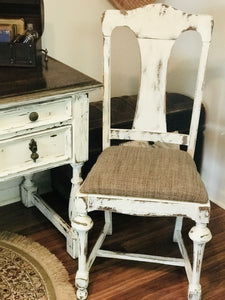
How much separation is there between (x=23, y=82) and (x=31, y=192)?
30.6 inches

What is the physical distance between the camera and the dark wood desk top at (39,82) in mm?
1555

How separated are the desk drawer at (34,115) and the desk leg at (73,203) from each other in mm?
229

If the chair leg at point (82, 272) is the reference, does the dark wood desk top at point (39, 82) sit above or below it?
above

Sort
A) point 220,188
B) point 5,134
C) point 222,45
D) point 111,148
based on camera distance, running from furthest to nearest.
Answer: point 220,188 → point 222,45 → point 111,148 → point 5,134

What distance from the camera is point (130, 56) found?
8.13 ft

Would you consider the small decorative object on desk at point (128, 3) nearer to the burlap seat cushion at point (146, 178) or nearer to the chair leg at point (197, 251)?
the burlap seat cushion at point (146, 178)

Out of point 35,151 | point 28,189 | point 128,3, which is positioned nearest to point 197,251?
point 35,151

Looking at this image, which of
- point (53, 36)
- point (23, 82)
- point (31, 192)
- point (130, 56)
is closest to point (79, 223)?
point (23, 82)

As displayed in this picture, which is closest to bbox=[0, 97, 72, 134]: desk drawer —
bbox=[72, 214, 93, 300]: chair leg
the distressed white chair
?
the distressed white chair

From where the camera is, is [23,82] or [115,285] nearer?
[23,82]

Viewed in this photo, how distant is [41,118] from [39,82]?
0.13 m

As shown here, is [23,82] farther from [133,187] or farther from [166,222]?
[166,222]

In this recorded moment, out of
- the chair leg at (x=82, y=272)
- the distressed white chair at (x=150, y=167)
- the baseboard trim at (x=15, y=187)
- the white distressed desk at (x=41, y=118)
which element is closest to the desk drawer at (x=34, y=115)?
the white distressed desk at (x=41, y=118)

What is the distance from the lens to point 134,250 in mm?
2043
